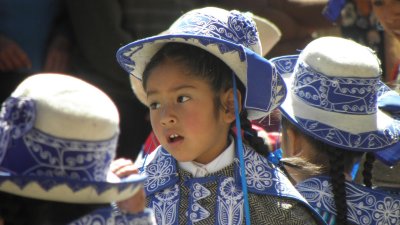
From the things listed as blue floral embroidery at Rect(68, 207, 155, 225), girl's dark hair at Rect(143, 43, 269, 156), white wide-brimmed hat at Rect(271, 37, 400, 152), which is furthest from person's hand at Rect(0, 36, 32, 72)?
blue floral embroidery at Rect(68, 207, 155, 225)

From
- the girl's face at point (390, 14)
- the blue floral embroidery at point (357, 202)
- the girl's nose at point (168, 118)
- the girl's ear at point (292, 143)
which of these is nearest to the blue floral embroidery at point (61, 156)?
the girl's nose at point (168, 118)

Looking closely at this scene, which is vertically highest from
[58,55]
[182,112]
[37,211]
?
[37,211]

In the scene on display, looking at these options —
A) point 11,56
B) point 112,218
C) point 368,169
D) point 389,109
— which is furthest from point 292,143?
point 11,56

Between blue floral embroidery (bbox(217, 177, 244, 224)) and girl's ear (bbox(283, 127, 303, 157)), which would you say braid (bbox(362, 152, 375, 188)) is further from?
blue floral embroidery (bbox(217, 177, 244, 224))

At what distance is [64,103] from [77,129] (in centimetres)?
7

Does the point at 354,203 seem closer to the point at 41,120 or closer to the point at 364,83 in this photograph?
the point at 364,83

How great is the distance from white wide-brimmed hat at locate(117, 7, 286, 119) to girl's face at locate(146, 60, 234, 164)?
11cm

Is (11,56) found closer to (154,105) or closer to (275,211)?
(154,105)

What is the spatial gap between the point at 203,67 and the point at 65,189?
1194 mm

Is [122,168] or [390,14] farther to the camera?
[390,14]

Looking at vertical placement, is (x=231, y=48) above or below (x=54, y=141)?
below

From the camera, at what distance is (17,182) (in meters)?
2.37

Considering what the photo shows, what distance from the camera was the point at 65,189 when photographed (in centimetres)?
239

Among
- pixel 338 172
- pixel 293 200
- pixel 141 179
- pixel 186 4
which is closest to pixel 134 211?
pixel 141 179
